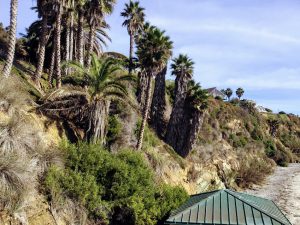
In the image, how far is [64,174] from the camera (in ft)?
69.3

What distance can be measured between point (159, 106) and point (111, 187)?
24.4 m

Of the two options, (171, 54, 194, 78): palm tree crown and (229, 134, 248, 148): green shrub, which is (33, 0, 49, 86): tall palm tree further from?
(229, 134, 248, 148): green shrub

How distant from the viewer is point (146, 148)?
3366 cm

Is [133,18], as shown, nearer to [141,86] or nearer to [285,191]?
[141,86]

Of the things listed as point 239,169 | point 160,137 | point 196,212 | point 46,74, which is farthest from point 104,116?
point 239,169

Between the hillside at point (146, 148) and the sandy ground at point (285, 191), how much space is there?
6.99 ft

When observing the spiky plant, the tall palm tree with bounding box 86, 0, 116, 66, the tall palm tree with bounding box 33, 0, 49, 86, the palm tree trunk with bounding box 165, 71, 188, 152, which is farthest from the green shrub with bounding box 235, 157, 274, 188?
the tall palm tree with bounding box 33, 0, 49, 86

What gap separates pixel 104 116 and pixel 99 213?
714 centimetres

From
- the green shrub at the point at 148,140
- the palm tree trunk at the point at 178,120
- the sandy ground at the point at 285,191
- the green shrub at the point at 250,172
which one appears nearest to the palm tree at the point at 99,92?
the green shrub at the point at 148,140

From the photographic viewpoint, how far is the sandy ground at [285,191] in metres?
42.2

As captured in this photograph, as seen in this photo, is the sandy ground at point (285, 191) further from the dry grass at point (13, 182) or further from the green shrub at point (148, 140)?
the dry grass at point (13, 182)

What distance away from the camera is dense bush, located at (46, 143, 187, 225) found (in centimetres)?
2122

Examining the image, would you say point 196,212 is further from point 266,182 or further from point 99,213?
point 266,182

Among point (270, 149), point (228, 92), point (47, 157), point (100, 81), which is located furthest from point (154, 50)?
point (228, 92)
